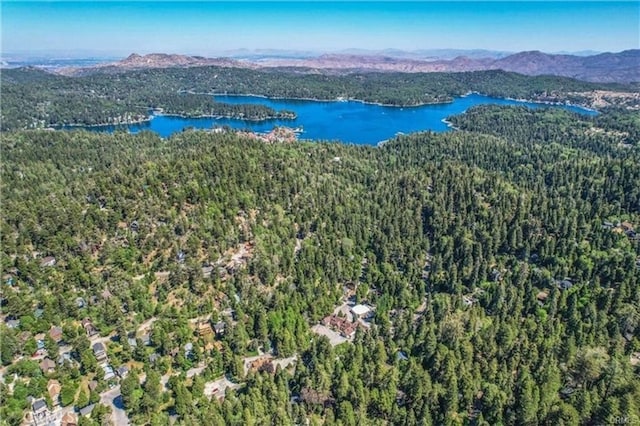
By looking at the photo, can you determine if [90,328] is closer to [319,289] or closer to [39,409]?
[39,409]

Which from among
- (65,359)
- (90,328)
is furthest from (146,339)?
(65,359)

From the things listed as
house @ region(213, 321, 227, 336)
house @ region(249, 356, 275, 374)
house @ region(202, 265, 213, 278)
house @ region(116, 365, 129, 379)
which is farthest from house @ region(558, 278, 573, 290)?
house @ region(116, 365, 129, 379)

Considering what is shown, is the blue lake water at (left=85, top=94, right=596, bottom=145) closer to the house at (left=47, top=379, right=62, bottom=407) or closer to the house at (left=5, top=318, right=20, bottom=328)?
the house at (left=5, top=318, right=20, bottom=328)

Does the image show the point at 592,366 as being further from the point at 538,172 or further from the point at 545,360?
the point at 538,172

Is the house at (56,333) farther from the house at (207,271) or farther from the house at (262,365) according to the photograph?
the house at (262,365)

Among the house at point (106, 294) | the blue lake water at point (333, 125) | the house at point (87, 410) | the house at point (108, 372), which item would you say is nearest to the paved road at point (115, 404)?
the house at point (87, 410)

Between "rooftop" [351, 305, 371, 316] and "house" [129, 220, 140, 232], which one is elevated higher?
"house" [129, 220, 140, 232]
